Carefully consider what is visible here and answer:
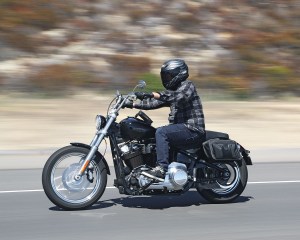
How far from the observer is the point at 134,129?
7840 mm

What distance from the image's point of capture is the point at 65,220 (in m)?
7.52

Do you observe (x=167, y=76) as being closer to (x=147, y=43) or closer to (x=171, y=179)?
(x=171, y=179)

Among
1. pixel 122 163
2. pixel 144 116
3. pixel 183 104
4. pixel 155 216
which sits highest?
pixel 183 104

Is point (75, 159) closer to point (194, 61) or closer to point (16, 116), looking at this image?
point (16, 116)

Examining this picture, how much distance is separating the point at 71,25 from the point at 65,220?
720 inches

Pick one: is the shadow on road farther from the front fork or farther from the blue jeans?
the blue jeans

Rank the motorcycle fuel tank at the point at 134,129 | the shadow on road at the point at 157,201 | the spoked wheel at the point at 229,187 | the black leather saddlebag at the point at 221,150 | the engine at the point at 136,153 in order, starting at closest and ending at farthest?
the motorcycle fuel tank at the point at 134,129, the engine at the point at 136,153, the black leather saddlebag at the point at 221,150, the shadow on road at the point at 157,201, the spoked wheel at the point at 229,187

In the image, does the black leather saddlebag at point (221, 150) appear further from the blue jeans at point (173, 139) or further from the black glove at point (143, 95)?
the black glove at point (143, 95)

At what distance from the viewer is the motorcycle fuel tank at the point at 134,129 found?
7.83 metres

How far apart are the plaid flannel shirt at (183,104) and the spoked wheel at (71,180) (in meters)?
0.81

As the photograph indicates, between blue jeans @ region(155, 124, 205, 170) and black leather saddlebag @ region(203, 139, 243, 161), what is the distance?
0.13 meters

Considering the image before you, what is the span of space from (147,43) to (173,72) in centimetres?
1684

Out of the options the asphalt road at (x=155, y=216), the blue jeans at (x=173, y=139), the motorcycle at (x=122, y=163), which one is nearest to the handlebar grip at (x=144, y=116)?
the motorcycle at (x=122, y=163)

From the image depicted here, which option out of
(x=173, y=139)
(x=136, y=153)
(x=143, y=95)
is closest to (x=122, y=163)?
(x=136, y=153)
